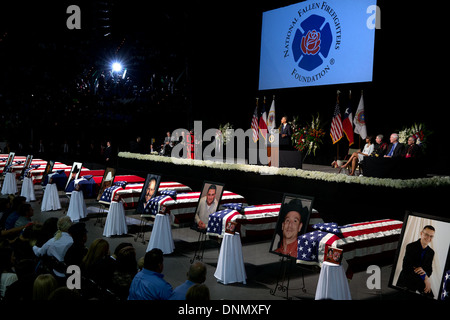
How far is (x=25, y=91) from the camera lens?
21.1 metres

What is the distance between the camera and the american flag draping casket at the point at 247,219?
6.91 meters

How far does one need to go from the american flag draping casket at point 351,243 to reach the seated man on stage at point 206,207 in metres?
2.04

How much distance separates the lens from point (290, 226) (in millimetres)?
5723

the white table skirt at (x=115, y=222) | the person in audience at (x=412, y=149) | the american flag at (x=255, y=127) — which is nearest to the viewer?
the white table skirt at (x=115, y=222)

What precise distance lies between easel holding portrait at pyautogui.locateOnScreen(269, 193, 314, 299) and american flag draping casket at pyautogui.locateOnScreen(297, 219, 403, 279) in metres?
0.13

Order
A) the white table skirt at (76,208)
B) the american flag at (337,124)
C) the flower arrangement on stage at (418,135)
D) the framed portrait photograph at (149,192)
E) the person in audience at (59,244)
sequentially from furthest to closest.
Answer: the american flag at (337,124), the white table skirt at (76,208), the flower arrangement on stage at (418,135), the framed portrait photograph at (149,192), the person in audience at (59,244)

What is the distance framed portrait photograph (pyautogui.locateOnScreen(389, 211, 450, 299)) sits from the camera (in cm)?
414

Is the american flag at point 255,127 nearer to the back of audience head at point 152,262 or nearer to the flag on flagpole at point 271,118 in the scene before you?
the flag on flagpole at point 271,118

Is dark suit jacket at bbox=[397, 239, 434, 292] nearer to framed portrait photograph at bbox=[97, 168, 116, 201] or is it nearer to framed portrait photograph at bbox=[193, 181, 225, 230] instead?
framed portrait photograph at bbox=[193, 181, 225, 230]

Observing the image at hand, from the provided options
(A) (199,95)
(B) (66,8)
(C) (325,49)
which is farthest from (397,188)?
(B) (66,8)

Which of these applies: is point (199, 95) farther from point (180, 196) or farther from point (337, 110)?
point (180, 196)

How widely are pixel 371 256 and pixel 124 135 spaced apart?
19.6 m

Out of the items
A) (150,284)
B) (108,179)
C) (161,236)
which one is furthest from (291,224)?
(108,179)

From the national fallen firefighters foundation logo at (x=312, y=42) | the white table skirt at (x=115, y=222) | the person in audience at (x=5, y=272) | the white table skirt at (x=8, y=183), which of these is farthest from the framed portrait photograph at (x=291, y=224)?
the white table skirt at (x=8, y=183)
